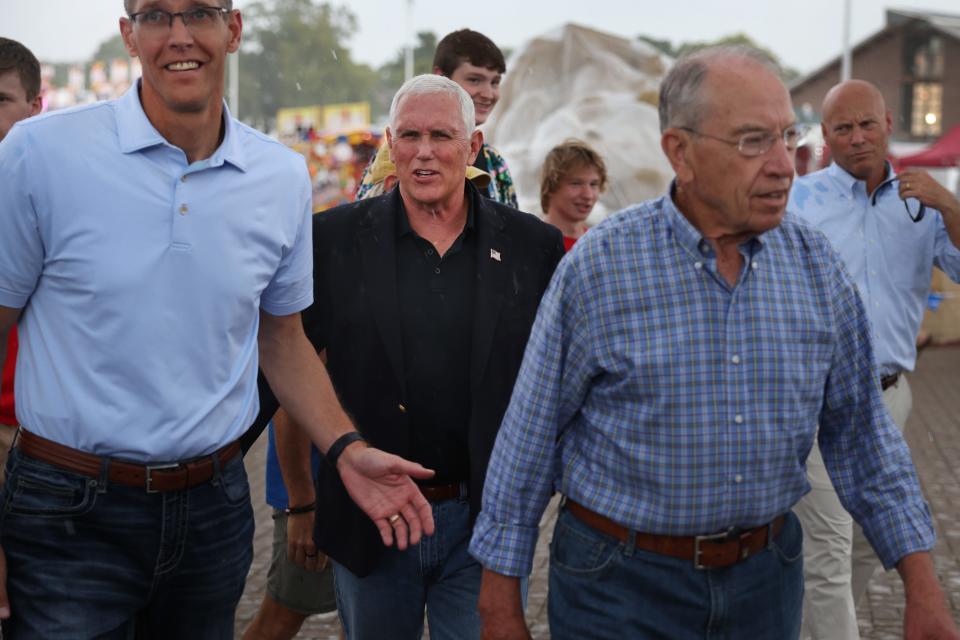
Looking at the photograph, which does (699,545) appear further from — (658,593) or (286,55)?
(286,55)

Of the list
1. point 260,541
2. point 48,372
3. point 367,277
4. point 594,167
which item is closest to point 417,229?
point 367,277

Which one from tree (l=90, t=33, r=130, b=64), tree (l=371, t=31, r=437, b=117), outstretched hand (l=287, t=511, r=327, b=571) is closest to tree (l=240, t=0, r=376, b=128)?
tree (l=371, t=31, r=437, b=117)

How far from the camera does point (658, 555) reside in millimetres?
2723

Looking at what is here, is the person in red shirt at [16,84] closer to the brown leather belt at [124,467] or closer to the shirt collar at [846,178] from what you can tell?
the brown leather belt at [124,467]

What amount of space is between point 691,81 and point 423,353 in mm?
1138

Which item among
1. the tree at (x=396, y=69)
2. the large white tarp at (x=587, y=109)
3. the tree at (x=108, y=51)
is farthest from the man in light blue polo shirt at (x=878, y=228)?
the tree at (x=108, y=51)

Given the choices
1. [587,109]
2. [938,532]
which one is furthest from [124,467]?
[587,109]

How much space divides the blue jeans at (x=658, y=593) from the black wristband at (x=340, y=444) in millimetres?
625

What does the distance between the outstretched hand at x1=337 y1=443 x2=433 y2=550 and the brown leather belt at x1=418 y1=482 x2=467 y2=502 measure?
371 millimetres

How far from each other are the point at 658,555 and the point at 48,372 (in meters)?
1.36

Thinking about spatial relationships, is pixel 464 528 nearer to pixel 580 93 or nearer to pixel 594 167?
pixel 594 167

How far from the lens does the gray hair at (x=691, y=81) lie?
274 cm

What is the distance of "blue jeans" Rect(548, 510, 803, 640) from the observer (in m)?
2.73

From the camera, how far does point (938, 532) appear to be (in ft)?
23.4
